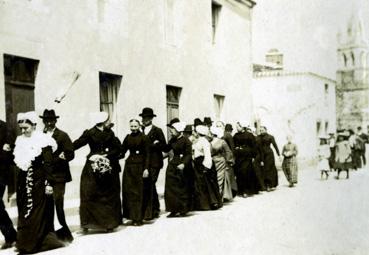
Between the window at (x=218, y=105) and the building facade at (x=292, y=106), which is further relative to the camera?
the building facade at (x=292, y=106)

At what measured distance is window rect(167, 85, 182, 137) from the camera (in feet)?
56.5

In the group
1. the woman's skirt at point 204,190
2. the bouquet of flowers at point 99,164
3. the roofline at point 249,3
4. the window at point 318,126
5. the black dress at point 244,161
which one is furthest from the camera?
the window at point 318,126

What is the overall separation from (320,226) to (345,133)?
36.7ft

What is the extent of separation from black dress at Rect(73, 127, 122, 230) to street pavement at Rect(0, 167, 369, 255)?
0.23 metres

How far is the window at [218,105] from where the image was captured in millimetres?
20888

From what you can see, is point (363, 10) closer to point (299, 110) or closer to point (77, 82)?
point (77, 82)

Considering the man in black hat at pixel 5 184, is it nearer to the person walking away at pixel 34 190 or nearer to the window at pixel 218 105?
the person walking away at pixel 34 190

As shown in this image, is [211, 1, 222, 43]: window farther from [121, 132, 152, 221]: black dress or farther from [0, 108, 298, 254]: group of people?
[121, 132, 152, 221]: black dress

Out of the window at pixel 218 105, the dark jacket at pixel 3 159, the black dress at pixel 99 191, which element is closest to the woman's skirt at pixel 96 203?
the black dress at pixel 99 191

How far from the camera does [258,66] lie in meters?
38.0

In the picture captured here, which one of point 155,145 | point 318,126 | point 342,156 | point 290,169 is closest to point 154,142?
point 155,145

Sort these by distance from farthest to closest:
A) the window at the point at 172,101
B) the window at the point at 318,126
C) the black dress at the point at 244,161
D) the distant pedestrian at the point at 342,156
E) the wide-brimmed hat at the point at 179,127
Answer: the window at the point at 318,126
the distant pedestrian at the point at 342,156
the window at the point at 172,101
the black dress at the point at 244,161
the wide-brimmed hat at the point at 179,127

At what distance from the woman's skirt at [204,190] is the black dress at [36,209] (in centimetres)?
449

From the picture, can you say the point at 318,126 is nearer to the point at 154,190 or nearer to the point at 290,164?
the point at 290,164
